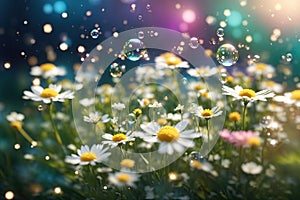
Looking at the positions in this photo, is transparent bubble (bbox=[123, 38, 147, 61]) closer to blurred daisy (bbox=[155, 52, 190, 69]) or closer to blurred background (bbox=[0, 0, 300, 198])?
blurred daisy (bbox=[155, 52, 190, 69])

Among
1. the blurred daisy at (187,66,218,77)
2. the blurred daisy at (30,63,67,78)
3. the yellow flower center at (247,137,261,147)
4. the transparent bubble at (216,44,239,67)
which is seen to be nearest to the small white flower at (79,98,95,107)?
the blurred daisy at (30,63,67,78)

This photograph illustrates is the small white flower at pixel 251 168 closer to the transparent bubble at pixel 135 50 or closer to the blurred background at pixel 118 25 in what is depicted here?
the transparent bubble at pixel 135 50

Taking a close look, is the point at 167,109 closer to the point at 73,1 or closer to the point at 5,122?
the point at 5,122

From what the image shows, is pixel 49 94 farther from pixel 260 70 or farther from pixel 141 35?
pixel 260 70

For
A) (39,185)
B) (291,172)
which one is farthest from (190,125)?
(39,185)

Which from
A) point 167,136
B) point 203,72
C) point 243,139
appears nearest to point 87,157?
point 167,136

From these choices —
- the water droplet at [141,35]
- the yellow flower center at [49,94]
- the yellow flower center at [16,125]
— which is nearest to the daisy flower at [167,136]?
the yellow flower center at [49,94]
